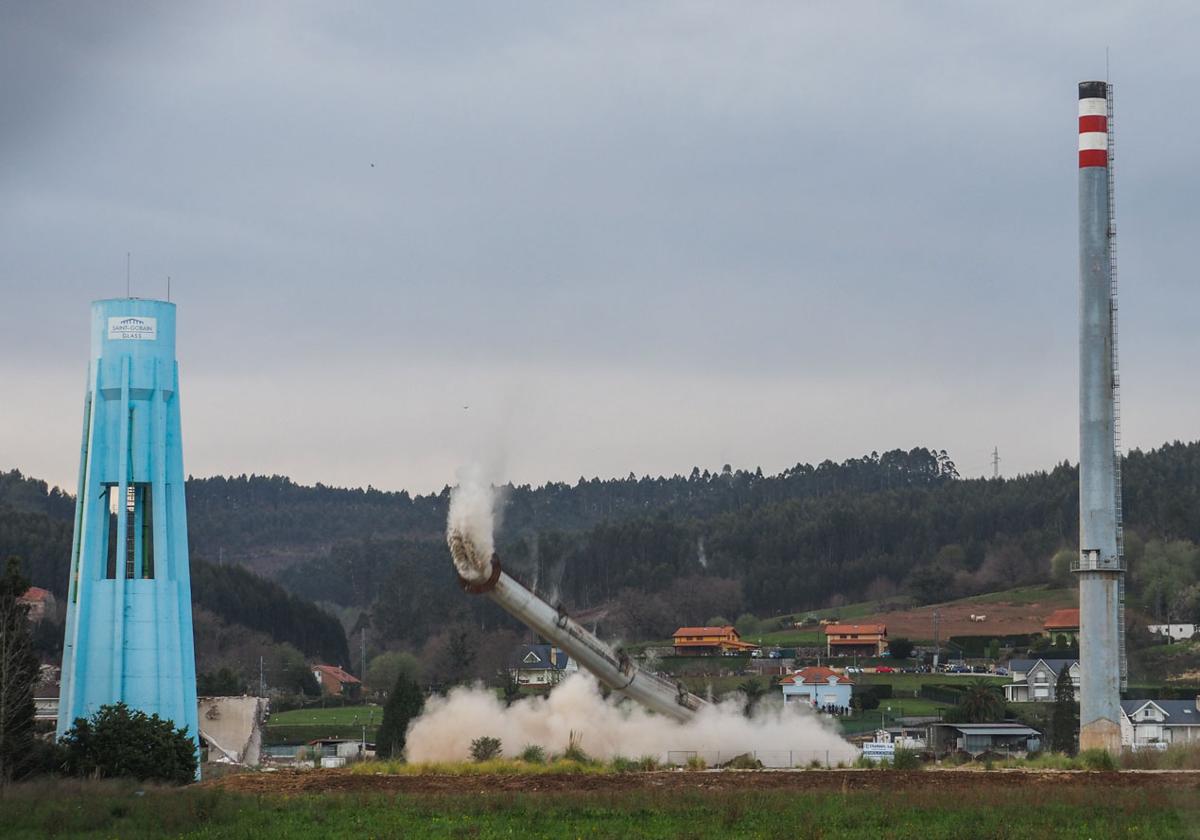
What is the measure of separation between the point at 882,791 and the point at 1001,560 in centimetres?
14397

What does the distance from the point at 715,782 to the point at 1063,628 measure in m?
95.8

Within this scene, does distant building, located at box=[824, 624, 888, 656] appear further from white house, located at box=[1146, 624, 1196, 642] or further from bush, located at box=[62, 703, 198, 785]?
bush, located at box=[62, 703, 198, 785]

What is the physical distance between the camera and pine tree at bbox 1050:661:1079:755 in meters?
88.4

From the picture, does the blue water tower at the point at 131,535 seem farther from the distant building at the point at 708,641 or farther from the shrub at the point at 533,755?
the distant building at the point at 708,641

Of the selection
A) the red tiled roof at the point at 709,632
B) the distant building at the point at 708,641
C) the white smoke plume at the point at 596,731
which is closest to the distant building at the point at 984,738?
the white smoke plume at the point at 596,731

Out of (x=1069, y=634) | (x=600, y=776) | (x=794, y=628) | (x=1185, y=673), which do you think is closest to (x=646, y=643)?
(x=794, y=628)

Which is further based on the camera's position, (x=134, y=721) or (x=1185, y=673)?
(x=1185, y=673)

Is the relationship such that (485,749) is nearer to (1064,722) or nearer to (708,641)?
(1064,722)

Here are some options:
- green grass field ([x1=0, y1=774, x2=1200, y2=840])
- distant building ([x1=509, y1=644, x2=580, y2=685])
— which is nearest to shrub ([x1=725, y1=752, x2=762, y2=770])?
green grass field ([x1=0, y1=774, x2=1200, y2=840])

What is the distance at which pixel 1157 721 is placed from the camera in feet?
321

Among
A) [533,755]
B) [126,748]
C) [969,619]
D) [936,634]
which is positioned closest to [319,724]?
[533,755]

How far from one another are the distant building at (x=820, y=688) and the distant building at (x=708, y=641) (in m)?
31.1

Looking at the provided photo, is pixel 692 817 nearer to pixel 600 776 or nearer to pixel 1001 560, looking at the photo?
pixel 600 776

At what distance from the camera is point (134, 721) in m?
63.4
